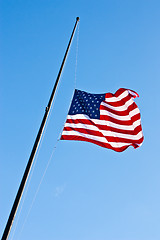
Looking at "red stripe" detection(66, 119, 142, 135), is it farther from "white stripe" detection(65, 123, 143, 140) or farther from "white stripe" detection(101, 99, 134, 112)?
"white stripe" detection(101, 99, 134, 112)

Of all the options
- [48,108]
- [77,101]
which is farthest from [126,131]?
[48,108]

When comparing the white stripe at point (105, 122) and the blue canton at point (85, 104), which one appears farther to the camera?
the blue canton at point (85, 104)

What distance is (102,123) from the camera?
35.6 ft

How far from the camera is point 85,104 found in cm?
1092

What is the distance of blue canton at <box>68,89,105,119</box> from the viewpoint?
1070 cm

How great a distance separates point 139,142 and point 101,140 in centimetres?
200

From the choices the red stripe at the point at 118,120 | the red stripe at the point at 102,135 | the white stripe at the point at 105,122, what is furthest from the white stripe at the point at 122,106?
the red stripe at the point at 102,135

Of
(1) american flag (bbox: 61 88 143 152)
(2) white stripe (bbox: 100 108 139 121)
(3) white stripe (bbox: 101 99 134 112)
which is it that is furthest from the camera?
(3) white stripe (bbox: 101 99 134 112)

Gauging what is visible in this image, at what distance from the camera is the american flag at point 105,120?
1016 centimetres

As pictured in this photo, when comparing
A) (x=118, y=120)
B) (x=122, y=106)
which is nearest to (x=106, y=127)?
(x=118, y=120)

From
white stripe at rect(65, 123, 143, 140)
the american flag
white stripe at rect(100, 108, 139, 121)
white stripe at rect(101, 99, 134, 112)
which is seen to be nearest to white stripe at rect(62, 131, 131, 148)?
the american flag

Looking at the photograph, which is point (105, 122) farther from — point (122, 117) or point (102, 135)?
point (122, 117)

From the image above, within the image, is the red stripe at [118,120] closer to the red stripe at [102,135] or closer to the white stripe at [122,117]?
the white stripe at [122,117]

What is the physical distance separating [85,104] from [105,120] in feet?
3.89
